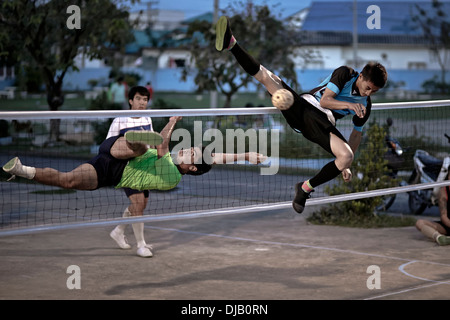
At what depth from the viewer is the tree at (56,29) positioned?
66.1ft

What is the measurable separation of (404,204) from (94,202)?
18.3 ft

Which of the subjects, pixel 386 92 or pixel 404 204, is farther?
pixel 386 92

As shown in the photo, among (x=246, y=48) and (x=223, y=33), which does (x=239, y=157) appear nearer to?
(x=223, y=33)

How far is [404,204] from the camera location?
542 inches

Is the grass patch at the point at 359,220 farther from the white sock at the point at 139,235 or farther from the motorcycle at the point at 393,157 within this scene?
the white sock at the point at 139,235

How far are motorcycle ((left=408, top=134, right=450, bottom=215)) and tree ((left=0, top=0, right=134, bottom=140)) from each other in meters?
10.3

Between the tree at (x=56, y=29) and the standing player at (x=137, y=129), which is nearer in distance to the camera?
the standing player at (x=137, y=129)

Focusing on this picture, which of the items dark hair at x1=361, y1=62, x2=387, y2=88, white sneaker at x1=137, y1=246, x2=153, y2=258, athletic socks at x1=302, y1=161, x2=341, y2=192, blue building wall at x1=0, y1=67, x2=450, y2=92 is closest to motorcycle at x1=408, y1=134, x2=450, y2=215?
athletic socks at x1=302, y1=161, x2=341, y2=192

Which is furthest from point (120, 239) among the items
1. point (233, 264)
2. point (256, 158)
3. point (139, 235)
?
point (256, 158)

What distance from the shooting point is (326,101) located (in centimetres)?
770

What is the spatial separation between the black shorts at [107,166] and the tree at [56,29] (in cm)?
1181

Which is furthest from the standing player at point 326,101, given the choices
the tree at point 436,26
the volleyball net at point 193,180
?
the tree at point 436,26
